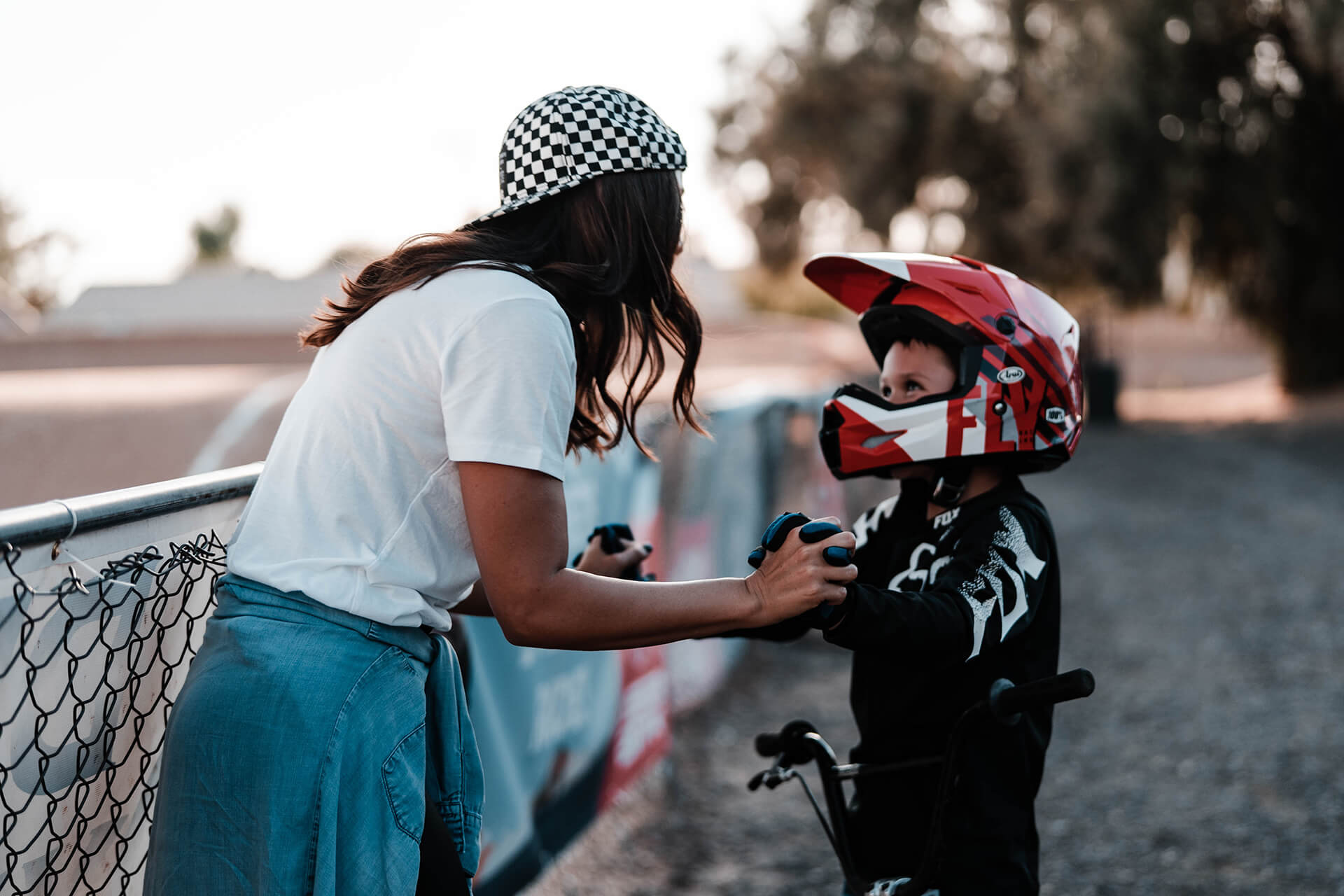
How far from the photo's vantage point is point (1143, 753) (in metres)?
5.60

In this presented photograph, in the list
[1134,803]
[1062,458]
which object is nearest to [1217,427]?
[1134,803]

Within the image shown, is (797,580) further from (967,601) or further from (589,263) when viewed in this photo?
(589,263)

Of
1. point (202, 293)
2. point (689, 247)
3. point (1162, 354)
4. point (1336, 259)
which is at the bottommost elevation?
point (1162, 354)

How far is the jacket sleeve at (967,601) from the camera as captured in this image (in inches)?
77.4

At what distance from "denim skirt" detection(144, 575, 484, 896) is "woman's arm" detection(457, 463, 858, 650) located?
9.5 inches

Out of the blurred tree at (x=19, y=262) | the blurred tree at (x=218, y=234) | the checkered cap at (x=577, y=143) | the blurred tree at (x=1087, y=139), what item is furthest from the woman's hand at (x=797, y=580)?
the blurred tree at (x=218, y=234)

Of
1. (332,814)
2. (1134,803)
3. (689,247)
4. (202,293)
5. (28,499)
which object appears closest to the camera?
(332,814)

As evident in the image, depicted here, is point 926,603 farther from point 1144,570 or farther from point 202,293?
point 202,293

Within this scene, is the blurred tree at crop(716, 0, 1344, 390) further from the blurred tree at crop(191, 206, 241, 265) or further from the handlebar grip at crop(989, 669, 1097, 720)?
the blurred tree at crop(191, 206, 241, 265)

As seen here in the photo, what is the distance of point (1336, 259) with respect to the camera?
23.4 metres

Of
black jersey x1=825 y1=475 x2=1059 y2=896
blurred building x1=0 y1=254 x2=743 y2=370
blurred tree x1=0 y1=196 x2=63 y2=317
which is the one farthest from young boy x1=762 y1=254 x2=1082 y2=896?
blurred tree x1=0 y1=196 x2=63 y2=317

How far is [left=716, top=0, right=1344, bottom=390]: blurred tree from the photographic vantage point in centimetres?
2098

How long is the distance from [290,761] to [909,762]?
4.06ft

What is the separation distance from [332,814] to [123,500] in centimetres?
59
